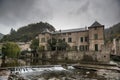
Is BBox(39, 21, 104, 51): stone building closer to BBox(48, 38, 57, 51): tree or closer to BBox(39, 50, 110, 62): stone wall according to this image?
BBox(48, 38, 57, 51): tree

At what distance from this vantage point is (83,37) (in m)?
36.2

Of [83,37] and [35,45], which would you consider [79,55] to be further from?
[35,45]

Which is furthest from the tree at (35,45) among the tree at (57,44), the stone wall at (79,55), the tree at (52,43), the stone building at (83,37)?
the tree at (57,44)

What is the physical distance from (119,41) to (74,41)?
1312 cm

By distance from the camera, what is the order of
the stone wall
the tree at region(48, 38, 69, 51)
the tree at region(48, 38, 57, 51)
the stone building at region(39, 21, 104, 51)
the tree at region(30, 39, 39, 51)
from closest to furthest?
the stone wall < the stone building at region(39, 21, 104, 51) < the tree at region(48, 38, 69, 51) < the tree at region(48, 38, 57, 51) < the tree at region(30, 39, 39, 51)

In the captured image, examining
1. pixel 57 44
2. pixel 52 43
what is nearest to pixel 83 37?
pixel 57 44

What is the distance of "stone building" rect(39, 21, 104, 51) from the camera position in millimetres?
33250

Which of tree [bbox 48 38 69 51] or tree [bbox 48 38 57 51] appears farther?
tree [bbox 48 38 57 51]

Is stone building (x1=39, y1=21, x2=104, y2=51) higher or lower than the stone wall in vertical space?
higher

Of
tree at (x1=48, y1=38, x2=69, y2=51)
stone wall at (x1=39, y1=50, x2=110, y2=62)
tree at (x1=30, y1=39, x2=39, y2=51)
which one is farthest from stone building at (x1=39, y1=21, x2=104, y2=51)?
stone wall at (x1=39, y1=50, x2=110, y2=62)

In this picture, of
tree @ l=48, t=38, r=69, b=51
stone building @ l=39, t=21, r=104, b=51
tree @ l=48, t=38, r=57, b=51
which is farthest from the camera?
tree @ l=48, t=38, r=57, b=51

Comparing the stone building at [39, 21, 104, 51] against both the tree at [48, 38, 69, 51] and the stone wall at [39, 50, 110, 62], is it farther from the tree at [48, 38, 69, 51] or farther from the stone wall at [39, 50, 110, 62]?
the stone wall at [39, 50, 110, 62]

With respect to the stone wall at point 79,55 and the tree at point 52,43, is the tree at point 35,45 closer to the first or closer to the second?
the stone wall at point 79,55

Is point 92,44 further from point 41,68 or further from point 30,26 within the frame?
point 30,26
